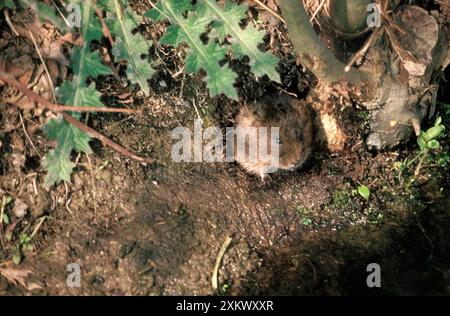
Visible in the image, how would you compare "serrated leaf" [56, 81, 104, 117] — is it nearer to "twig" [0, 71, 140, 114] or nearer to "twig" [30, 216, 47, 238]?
"twig" [0, 71, 140, 114]

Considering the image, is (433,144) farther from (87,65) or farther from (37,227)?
(37,227)

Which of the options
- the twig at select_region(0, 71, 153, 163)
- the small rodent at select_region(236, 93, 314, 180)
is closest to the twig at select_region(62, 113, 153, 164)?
the twig at select_region(0, 71, 153, 163)

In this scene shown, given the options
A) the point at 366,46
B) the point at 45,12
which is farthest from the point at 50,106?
the point at 366,46

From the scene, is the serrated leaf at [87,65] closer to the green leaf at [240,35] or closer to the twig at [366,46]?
the green leaf at [240,35]

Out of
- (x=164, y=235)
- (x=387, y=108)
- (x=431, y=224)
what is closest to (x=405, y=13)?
(x=387, y=108)

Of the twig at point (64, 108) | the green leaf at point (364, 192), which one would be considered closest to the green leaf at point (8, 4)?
the twig at point (64, 108)
